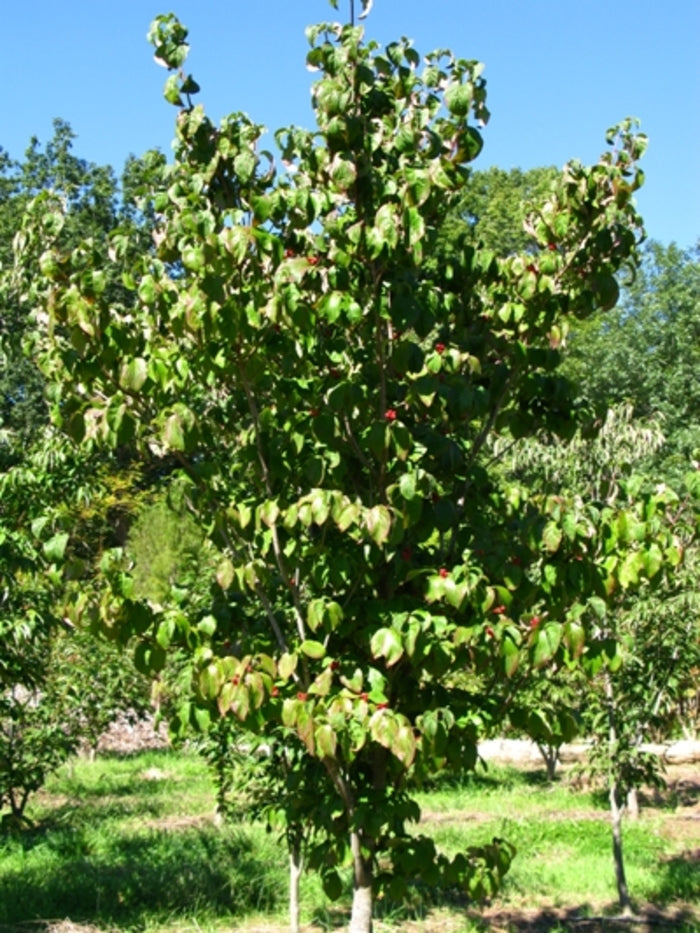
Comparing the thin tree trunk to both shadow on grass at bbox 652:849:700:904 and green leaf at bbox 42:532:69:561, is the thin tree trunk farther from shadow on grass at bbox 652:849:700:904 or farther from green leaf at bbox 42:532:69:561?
green leaf at bbox 42:532:69:561

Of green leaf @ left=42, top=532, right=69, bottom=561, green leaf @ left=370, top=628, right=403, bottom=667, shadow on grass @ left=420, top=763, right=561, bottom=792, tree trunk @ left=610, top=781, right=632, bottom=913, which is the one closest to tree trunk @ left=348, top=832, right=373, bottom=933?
green leaf @ left=370, top=628, right=403, bottom=667

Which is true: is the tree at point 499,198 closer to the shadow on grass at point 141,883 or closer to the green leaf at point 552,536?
the shadow on grass at point 141,883

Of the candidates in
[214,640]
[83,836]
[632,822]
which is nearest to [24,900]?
[83,836]

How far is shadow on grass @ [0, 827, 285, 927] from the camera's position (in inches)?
250

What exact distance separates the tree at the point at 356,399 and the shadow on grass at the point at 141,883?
3602mm

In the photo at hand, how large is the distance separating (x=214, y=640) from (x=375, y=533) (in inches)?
31.8

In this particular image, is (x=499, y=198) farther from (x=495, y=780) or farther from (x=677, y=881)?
(x=677, y=881)

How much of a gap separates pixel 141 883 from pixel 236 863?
96 cm

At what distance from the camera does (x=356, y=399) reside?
3070mm

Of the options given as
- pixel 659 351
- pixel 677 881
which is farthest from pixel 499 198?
pixel 677 881

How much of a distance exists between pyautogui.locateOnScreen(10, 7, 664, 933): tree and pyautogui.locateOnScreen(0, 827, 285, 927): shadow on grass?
11.8 ft

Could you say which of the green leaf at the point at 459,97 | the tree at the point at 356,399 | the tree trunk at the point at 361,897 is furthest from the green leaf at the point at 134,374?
the tree trunk at the point at 361,897

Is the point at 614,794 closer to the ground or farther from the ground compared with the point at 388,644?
closer to the ground

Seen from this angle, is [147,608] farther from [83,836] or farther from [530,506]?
[83,836]
